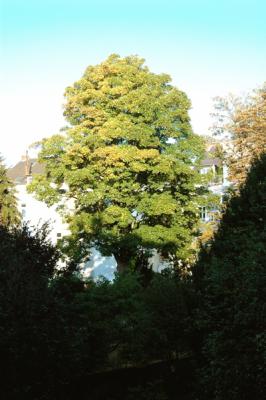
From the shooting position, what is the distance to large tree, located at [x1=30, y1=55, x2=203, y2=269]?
29.7m

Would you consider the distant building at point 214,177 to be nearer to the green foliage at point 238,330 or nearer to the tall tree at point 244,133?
the tall tree at point 244,133

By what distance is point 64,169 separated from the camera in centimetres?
3097

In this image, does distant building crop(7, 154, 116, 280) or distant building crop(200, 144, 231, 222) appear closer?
distant building crop(200, 144, 231, 222)

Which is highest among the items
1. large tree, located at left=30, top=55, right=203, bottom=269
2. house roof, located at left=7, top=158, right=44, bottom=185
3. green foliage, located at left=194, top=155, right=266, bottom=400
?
house roof, located at left=7, top=158, right=44, bottom=185

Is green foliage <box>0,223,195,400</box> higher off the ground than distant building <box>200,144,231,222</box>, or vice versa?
distant building <box>200,144,231,222</box>

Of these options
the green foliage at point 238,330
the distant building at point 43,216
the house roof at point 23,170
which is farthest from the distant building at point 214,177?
the house roof at point 23,170

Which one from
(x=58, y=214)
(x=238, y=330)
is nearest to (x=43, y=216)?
(x=58, y=214)

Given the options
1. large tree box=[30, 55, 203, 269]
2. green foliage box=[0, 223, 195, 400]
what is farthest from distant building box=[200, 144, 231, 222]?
green foliage box=[0, 223, 195, 400]

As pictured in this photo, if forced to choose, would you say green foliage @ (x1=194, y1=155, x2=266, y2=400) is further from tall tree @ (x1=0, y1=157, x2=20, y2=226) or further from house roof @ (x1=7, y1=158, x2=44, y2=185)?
house roof @ (x1=7, y1=158, x2=44, y2=185)

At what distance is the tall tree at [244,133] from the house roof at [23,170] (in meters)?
28.5

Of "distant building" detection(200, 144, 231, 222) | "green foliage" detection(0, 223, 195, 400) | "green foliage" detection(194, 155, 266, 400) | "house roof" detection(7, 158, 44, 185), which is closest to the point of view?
"green foliage" detection(194, 155, 266, 400)

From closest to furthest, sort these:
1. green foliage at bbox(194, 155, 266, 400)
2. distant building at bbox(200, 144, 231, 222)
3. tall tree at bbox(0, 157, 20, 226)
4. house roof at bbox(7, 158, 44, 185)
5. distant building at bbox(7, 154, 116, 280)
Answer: green foliage at bbox(194, 155, 266, 400) < distant building at bbox(200, 144, 231, 222) < tall tree at bbox(0, 157, 20, 226) < distant building at bbox(7, 154, 116, 280) < house roof at bbox(7, 158, 44, 185)

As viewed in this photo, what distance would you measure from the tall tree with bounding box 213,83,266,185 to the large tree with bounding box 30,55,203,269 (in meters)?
3.07

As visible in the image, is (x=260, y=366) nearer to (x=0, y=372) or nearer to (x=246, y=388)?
(x=246, y=388)
